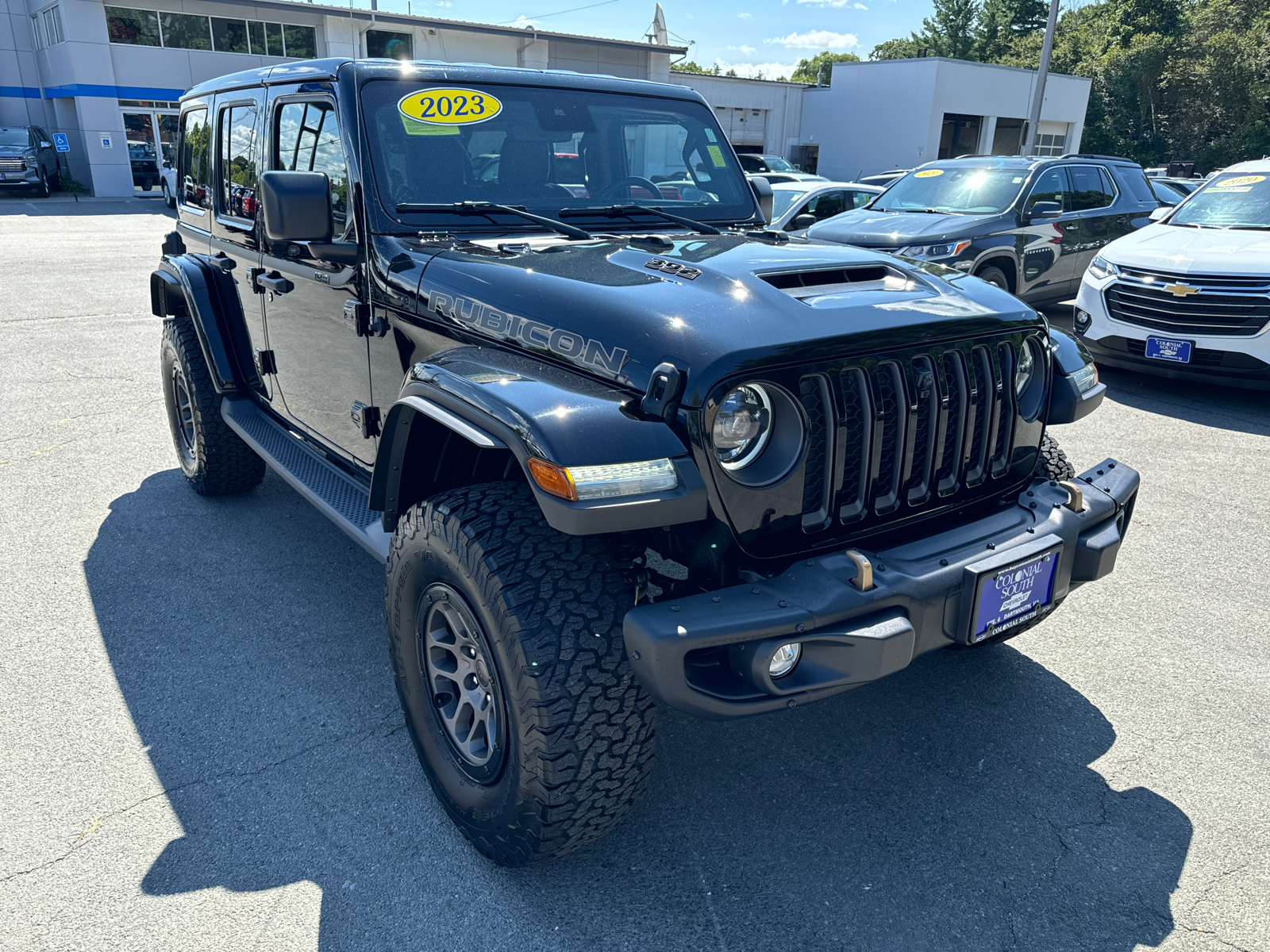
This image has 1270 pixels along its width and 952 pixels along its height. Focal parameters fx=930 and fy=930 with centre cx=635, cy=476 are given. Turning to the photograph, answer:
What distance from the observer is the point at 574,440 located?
202 centimetres

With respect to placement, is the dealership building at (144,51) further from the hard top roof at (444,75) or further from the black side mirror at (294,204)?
the black side mirror at (294,204)

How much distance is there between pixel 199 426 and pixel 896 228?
637 cm

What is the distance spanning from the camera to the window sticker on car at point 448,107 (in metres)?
3.15

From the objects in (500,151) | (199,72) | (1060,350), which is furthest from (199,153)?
(199,72)

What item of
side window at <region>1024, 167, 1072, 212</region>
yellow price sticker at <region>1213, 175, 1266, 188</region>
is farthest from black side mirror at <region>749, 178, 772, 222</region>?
yellow price sticker at <region>1213, 175, 1266, 188</region>

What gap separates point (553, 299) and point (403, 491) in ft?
2.37

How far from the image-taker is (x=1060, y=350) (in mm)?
2953

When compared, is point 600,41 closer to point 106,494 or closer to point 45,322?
point 45,322

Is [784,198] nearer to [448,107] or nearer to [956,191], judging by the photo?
[956,191]

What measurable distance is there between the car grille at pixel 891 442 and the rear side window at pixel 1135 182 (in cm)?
884

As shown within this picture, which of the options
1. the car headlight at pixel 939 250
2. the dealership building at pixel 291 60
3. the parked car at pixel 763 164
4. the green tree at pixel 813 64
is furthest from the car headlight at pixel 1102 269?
the green tree at pixel 813 64

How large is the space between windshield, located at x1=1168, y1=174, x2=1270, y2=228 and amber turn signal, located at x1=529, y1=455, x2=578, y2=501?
752 cm

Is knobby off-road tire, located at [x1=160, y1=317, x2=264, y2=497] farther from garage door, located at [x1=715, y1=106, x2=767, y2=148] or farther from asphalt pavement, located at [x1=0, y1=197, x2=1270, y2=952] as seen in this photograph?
garage door, located at [x1=715, y1=106, x2=767, y2=148]

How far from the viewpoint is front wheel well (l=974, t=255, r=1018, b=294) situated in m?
8.43
